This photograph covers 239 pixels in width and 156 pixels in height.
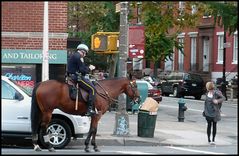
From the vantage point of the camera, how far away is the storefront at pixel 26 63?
1669 cm

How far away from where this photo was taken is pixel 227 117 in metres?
23.0

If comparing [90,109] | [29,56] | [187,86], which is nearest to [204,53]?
[187,86]

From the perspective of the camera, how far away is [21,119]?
11773 millimetres

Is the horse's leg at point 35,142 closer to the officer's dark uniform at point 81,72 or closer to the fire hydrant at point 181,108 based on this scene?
the officer's dark uniform at point 81,72

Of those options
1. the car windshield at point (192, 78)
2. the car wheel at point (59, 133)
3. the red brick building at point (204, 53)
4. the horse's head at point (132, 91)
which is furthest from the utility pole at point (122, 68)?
the red brick building at point (204, 53)

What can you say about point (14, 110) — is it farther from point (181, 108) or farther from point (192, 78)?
point (192, 78)

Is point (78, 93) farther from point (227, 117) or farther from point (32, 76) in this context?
point (227, 117)

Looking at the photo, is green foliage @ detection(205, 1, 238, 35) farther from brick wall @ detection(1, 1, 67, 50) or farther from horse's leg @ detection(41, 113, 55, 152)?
brick wall @ detection(1, 1, 67, 50)

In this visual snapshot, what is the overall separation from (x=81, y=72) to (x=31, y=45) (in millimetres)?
6247

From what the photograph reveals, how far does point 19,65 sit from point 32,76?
527 mm

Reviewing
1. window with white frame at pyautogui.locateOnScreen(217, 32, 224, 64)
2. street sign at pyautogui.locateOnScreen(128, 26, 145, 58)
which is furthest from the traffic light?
window with white frame at pyautogui.locateOnScreen(217, 32, 224, 64)

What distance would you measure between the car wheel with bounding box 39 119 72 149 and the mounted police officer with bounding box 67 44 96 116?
915mm

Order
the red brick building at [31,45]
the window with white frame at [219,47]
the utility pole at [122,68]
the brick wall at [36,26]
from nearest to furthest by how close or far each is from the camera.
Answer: the utility pole at [122,68], the brick wall at [36,26], the red brick building at [31,45], the window with white frame at [219,47]

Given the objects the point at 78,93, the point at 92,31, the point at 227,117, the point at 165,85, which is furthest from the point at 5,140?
the point at 165,85
